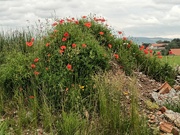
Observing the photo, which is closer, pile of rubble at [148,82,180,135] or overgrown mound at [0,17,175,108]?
pile of rubble at [148,82,180,135]

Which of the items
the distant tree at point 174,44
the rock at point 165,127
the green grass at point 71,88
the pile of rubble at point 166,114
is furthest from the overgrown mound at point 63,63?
the distant tree at point 174,44

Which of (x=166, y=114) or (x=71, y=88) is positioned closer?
(x=166, y=114)

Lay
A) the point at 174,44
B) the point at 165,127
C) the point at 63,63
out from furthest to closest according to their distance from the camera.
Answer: the point at 174,44 < the point at 63,63 < the point at 165,127

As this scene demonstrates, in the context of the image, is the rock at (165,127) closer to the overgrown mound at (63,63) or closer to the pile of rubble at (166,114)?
the pile of rubble at (166,114)

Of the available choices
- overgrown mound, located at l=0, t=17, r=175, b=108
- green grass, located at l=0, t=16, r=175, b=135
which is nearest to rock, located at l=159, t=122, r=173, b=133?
green grass, located at l=0, t=16, r=175, b=135

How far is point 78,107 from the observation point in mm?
6316

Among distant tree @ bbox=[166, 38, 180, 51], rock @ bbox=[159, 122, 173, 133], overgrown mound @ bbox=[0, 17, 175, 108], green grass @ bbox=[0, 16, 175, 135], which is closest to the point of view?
green grass @ bbox=[0, 16, 175, 135]

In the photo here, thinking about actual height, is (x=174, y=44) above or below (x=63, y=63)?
below

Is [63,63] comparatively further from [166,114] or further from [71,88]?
[166,114]

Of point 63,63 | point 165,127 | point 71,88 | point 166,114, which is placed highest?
point 63,63

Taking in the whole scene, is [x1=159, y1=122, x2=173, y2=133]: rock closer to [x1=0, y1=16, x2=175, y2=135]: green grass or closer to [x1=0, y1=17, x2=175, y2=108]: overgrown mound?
[x1=0, y1=16, x2=175, y2=135]: green grass

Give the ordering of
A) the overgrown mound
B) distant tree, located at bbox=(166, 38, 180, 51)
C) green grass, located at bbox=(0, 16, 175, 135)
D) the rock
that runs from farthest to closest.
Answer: distant tree, located at bbox=(166, 38, 180, 51), the overgrown mound, the rock, green grass, located at bbox=(0, 16, 175, 135)

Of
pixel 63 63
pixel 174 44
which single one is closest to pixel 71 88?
pixel 63 63

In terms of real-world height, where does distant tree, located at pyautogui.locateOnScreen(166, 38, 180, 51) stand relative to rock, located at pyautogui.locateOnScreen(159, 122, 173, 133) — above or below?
above
